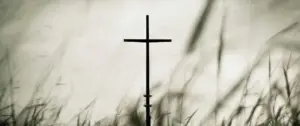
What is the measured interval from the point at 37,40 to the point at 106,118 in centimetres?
67

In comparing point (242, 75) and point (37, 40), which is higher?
point (37, 40)

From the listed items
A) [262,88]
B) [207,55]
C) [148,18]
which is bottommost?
[262,88]

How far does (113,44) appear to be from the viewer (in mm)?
2379

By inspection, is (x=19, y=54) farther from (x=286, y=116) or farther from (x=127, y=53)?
(x=286, y=116)

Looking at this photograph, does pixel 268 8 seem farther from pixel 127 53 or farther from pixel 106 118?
pixel 106 118

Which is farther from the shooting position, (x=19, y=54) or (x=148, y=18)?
(x=19, y=54)

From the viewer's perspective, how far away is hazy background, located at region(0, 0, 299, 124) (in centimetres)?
234

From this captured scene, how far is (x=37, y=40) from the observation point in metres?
2.39

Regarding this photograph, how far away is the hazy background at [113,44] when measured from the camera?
2336 millimetres

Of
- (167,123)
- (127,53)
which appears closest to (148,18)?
(127,53)

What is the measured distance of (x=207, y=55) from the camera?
2344 millimetres

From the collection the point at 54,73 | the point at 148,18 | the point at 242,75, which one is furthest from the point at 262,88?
the point at 54,73

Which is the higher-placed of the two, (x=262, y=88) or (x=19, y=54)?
(x=19, y=54)

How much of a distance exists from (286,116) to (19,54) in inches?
68.7
